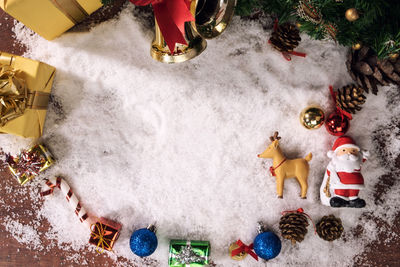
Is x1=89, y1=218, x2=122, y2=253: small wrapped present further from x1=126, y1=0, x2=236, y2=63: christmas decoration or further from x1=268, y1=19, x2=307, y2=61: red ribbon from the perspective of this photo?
x1=268, y1=19, x2=307, y2=61: red ribbon

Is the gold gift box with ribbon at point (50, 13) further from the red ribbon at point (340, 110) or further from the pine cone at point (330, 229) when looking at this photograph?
the pine cone at point (330, 229)

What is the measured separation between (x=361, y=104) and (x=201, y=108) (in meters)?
0.60

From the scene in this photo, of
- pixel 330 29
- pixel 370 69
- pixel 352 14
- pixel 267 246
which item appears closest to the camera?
pixel 352 14

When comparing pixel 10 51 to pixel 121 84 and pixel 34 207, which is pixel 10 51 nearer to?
pixel 121 84

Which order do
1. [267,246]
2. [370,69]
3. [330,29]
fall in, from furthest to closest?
[267,246]
[370,69]
[330,29]

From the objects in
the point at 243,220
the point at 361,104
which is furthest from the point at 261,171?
the point at 361,104

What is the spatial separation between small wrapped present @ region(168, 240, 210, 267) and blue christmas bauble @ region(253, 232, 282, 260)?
20cm

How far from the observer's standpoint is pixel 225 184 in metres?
1.23

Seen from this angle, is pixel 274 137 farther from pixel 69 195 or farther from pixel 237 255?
pixel 69 195

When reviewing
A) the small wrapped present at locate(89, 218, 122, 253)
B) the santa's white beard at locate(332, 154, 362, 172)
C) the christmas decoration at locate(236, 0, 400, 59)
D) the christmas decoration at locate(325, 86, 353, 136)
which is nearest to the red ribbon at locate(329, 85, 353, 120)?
the christmas decoration at locate(325, 86, 353, 136)

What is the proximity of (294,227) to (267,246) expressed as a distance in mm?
126

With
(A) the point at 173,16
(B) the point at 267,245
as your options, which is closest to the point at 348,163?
(B) the point at 267,245

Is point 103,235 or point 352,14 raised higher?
point 352,14

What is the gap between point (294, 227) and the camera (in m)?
1.17
